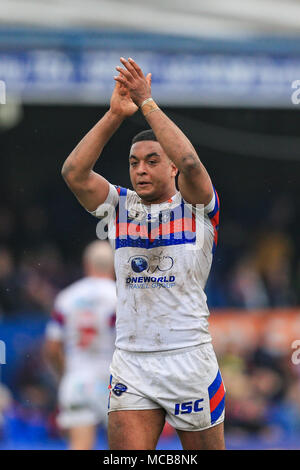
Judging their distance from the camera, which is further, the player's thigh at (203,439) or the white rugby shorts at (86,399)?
the white rugby shorts at (86,399)

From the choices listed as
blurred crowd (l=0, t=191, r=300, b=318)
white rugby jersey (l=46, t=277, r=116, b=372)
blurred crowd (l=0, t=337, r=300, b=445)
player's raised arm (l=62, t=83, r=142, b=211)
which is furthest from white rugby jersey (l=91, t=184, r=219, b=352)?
blurred crowd (l=0, t=191, r=300, b=318)

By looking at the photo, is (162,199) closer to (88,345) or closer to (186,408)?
(186,408)

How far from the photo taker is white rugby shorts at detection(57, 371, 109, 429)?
330 inches

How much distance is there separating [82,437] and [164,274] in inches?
146

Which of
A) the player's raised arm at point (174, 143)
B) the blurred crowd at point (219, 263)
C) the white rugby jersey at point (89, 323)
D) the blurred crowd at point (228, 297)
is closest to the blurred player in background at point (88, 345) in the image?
the white rugby jersey at point (89, 323)

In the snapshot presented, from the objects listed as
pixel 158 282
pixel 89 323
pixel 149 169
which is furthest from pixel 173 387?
pixel 89 323

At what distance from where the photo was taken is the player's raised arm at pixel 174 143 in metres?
4.96

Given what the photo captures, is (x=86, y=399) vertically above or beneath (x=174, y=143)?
beneath

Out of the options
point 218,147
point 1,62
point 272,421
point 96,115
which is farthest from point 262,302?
point 1,62

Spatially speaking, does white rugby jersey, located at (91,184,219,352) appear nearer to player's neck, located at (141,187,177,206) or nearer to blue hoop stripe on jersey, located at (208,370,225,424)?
player's neck, located at (141,187,177,206)

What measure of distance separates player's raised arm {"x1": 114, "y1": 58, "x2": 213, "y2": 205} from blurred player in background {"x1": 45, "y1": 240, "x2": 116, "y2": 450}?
3.35 metres

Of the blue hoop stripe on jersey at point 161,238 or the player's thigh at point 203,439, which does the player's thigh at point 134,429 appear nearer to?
the player's thigh at point 203,439

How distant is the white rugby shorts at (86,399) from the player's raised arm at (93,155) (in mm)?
3437

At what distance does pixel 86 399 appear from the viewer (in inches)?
332
